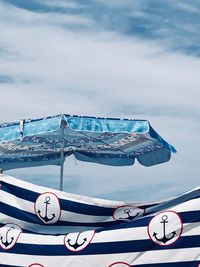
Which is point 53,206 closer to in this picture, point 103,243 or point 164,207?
point 103,243

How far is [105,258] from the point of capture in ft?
18.0

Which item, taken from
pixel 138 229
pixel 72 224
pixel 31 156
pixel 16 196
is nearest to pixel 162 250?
pixel 138 229

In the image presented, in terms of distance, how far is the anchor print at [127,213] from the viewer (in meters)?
5.76

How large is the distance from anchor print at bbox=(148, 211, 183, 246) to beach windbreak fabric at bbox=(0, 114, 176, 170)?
2571mm

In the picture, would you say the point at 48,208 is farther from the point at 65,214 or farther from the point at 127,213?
the point at 127,213

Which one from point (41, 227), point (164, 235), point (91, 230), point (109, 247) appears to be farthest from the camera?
point (41, 227)

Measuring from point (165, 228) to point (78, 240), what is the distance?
0.73 meters

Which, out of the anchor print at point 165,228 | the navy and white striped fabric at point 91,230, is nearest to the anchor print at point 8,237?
the navy and white striped fabric at point 91,230

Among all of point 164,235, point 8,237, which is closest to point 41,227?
point 8,237

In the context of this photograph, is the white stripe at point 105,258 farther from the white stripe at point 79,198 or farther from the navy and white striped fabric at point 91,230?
the white stripe at point 79,198

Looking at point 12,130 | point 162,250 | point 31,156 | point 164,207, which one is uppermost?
point 31,156

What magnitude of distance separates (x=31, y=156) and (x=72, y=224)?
13.4ft

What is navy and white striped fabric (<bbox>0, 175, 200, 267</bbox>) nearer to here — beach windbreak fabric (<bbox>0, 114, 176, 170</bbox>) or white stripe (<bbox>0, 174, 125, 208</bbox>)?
white stripe (<bbox>0, 174, 125, 208</bbox>)

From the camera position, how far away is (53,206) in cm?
578
